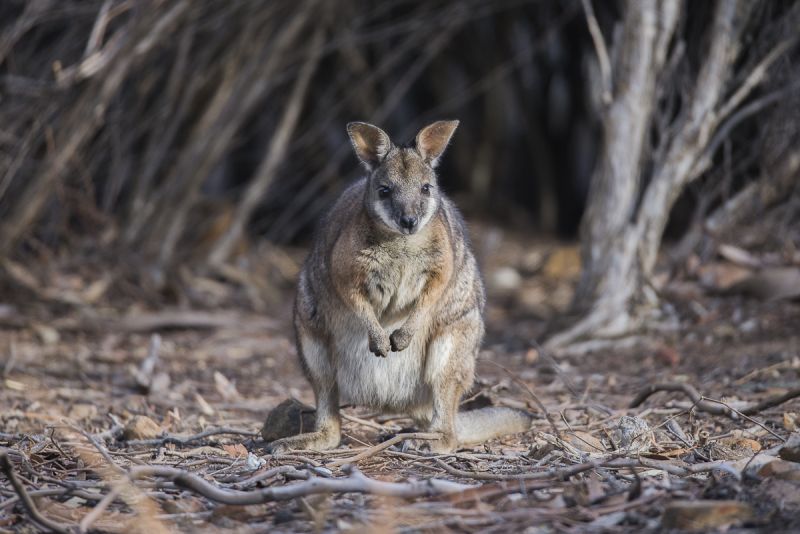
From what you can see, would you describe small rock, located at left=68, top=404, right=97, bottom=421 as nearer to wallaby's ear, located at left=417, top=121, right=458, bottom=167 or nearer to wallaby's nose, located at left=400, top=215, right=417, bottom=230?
wallaby's nose, located at left=400, top=215, right=417, bottom=230

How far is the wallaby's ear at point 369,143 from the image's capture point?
4309 millimetres

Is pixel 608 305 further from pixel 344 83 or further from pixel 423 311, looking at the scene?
pixel 344 83

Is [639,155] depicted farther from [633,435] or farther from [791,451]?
[791,451]

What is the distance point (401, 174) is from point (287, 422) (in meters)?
1.09

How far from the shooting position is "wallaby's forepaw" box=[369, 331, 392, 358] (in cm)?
407

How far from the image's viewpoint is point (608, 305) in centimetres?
633

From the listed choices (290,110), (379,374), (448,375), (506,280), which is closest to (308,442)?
(379,374)

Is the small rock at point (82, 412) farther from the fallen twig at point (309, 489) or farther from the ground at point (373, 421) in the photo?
the fallen twig at point (309, 489)

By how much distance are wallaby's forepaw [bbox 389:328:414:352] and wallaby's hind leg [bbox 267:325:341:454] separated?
280mm

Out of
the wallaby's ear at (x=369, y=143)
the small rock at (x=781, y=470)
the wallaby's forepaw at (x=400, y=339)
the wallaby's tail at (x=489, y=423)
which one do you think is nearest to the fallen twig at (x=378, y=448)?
the wallaby's tail at (x=489, y=423)

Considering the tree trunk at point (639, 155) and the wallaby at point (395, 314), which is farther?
the tree trunk at point (639, 155)

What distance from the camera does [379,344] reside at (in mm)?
4074

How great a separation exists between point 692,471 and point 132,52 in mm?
4556

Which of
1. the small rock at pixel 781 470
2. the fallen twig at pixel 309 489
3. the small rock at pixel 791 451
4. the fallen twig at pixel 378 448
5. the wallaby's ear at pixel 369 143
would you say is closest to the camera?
the fallen twig at pixel 309 489
